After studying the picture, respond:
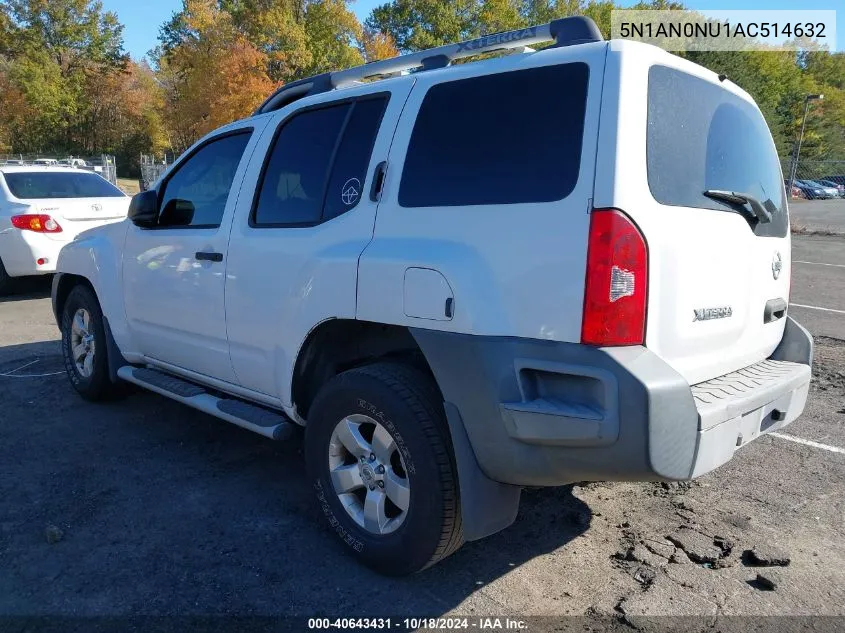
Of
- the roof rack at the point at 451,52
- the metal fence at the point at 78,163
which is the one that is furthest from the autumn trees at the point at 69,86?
the roof rack at the point at 451,52

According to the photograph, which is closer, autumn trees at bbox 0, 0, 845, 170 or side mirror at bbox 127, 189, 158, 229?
side mirror at bbox 127, 189, 158, 229

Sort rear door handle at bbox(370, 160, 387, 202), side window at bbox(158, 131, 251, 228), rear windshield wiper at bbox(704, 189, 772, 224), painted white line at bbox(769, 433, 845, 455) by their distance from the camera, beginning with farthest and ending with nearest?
1. painted white line at bbox(769, 433, 845, 455)
2. side window at bbox(158, 131, 251, 228)
3. rear door handle at bbox(370, 160, 387, 202)
4. rear windshield wiper at bbox(704, 189, 772, 224)

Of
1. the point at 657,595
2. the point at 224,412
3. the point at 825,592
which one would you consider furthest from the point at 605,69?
the point at 224,412

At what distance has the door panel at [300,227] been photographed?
120 inches

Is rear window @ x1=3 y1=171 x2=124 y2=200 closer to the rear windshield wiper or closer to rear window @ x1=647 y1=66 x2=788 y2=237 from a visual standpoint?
rear window @ x1=647 y1=66 x2=788 y2=237

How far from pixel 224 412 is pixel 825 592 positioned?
9.46ft

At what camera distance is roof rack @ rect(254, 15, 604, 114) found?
2801 millimetres

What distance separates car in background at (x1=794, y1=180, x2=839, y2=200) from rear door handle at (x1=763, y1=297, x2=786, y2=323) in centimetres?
4602

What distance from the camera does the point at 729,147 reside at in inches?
118

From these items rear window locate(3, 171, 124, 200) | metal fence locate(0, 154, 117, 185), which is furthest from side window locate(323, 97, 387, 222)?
metal fence locate(0, 154, 117, 185)

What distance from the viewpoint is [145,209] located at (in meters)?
4.30

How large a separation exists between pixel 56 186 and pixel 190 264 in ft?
22.4

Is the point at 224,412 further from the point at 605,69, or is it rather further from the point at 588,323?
the point at 605,69

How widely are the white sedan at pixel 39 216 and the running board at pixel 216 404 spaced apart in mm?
5085
